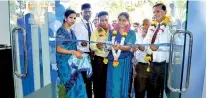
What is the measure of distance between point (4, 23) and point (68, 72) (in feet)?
2.04

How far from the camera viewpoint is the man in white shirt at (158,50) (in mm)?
1334

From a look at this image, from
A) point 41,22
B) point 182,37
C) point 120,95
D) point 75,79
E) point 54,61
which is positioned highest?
point 41,22

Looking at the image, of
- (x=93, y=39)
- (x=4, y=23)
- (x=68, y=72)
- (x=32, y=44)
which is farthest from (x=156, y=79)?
(x=4, y=23)

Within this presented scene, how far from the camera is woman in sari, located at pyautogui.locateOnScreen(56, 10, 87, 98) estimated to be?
4.66ft

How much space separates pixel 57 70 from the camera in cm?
146

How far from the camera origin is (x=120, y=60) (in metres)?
1.41

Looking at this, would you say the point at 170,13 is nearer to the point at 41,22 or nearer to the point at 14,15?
the point at 41,22

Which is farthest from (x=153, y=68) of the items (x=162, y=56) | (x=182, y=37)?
(x=182, y=37)

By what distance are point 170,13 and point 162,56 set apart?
11.2 inches

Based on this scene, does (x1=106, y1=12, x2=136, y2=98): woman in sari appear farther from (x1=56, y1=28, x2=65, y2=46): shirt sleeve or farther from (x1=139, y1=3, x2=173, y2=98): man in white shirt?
(x1=56, y1=28, x2=65, y2=46): shirt sleeve

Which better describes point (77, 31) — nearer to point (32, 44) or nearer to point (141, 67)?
point (32, 44)

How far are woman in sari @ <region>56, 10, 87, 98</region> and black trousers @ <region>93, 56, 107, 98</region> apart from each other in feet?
0.31

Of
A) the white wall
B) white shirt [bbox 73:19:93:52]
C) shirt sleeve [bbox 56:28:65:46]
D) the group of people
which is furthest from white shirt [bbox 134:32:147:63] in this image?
the white wall

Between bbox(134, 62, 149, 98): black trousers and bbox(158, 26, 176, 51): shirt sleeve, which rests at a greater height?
bbox(158, 26, 176, 51): shirt sleeve
